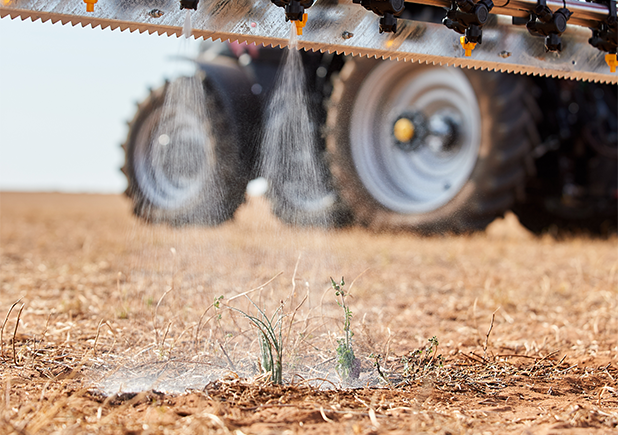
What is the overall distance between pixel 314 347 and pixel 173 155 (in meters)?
4.99

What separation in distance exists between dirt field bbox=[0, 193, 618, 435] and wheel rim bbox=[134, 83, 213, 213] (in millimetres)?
1616

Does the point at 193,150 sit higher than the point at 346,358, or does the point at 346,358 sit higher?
the point at 193,150

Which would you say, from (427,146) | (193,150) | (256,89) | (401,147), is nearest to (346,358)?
(401,147)

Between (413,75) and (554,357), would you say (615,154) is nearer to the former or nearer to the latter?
(413,75)

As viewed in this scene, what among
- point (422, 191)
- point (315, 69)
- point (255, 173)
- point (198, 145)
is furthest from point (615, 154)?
point (198, 145)

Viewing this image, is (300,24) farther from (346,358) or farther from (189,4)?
(346,358)

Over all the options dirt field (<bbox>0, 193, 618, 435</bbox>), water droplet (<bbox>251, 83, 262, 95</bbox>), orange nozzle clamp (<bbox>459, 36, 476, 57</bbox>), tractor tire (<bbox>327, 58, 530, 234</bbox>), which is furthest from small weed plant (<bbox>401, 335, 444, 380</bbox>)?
water droplet (<bbox>251, 83, 262, 95</bbox>)

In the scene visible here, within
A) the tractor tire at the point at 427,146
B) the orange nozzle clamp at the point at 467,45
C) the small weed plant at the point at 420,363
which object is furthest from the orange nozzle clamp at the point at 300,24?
the tractor tire at the point at 427,146

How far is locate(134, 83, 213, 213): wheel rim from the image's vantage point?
5.99m

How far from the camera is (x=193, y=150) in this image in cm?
614

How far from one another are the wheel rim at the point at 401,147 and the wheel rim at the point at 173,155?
1.57 m

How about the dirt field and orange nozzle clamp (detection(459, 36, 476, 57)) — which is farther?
orange nozzle clamp (detection(459, 36, 476, 57))

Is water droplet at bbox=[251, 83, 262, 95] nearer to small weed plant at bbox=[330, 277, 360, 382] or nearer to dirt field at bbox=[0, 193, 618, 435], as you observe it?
dirt field at bbox=[0, 193, 618, 435]

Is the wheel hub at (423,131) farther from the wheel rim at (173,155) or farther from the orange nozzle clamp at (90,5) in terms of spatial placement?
the orange nozzle clamp at (90,5)
